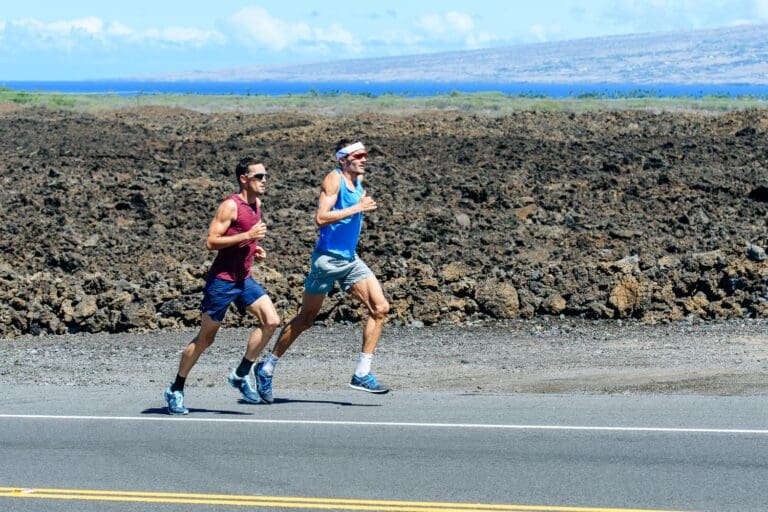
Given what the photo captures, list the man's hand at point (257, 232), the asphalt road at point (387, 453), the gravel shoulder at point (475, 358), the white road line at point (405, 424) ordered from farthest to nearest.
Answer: the gravel shoulder at point (475, 358) → the man's hand at point (257, 232) → the white road line at point (405, 424) → the asphalt road at point (387, 453)

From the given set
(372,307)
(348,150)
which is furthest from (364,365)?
(348,150)

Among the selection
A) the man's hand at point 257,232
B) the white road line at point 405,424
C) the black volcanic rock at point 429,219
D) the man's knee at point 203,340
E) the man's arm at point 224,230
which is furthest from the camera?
the black volcanic rock at point 429,219

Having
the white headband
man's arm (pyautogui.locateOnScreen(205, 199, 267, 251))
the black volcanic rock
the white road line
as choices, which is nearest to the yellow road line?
the white road line

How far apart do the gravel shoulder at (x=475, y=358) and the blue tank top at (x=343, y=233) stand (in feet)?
5.47

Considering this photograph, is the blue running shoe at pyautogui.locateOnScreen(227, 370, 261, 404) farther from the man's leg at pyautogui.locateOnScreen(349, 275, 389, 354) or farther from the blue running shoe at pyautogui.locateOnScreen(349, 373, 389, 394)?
the man's leg at pyautogui.locateOnScreen(349, 275, 389, 354)

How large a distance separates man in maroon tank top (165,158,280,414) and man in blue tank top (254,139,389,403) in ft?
1.11

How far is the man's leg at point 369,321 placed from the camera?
9102 mm

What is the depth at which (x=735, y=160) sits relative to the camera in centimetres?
2875

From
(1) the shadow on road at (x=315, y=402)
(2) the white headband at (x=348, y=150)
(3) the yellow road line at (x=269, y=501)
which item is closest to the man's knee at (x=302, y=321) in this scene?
(1) the shadow on road at (x=315, y=402)

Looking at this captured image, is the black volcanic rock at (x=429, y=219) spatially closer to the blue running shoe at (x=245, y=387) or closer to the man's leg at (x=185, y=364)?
the blue running shoe at (x=245, y=387)

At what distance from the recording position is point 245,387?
930 cm

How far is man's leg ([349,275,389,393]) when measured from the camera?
9.10m

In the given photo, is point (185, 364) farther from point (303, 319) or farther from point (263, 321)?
point (303, 319)

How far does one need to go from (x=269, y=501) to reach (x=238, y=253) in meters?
2.55
